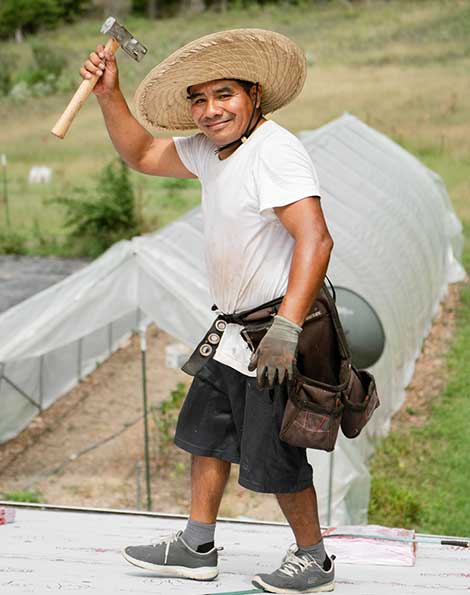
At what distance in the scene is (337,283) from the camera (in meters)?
8.82

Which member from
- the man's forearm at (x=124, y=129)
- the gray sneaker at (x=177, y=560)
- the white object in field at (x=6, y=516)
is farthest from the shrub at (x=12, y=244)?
the gray sneaker at (x=177, y=560)

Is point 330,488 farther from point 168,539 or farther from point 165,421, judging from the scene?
point 168,539

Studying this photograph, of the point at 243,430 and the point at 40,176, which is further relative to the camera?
the point at 40,176

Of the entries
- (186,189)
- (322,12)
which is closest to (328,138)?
(186,189)

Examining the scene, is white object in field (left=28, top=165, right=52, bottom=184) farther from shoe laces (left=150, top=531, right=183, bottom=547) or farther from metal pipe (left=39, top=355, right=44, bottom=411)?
shoe laces (left=150, top=531, right=183, bottom=547)

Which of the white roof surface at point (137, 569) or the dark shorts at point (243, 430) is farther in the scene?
the white roof surface at point (137, 569)

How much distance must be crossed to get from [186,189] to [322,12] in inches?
690

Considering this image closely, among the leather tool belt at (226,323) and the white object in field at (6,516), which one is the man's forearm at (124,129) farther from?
the white object in field at (6,516)

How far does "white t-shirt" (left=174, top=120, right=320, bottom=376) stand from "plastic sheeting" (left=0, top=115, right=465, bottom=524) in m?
3.65

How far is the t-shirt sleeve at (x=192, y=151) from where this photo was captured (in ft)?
11.8

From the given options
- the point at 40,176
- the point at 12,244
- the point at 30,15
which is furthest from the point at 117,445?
the point at 30,15

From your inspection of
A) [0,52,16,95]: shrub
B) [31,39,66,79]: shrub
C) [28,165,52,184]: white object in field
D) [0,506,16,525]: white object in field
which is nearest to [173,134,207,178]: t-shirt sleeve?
[0,506,16,525]: white object in field

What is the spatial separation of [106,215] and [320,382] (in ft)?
41.3

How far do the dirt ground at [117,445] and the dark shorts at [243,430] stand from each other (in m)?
3.84
